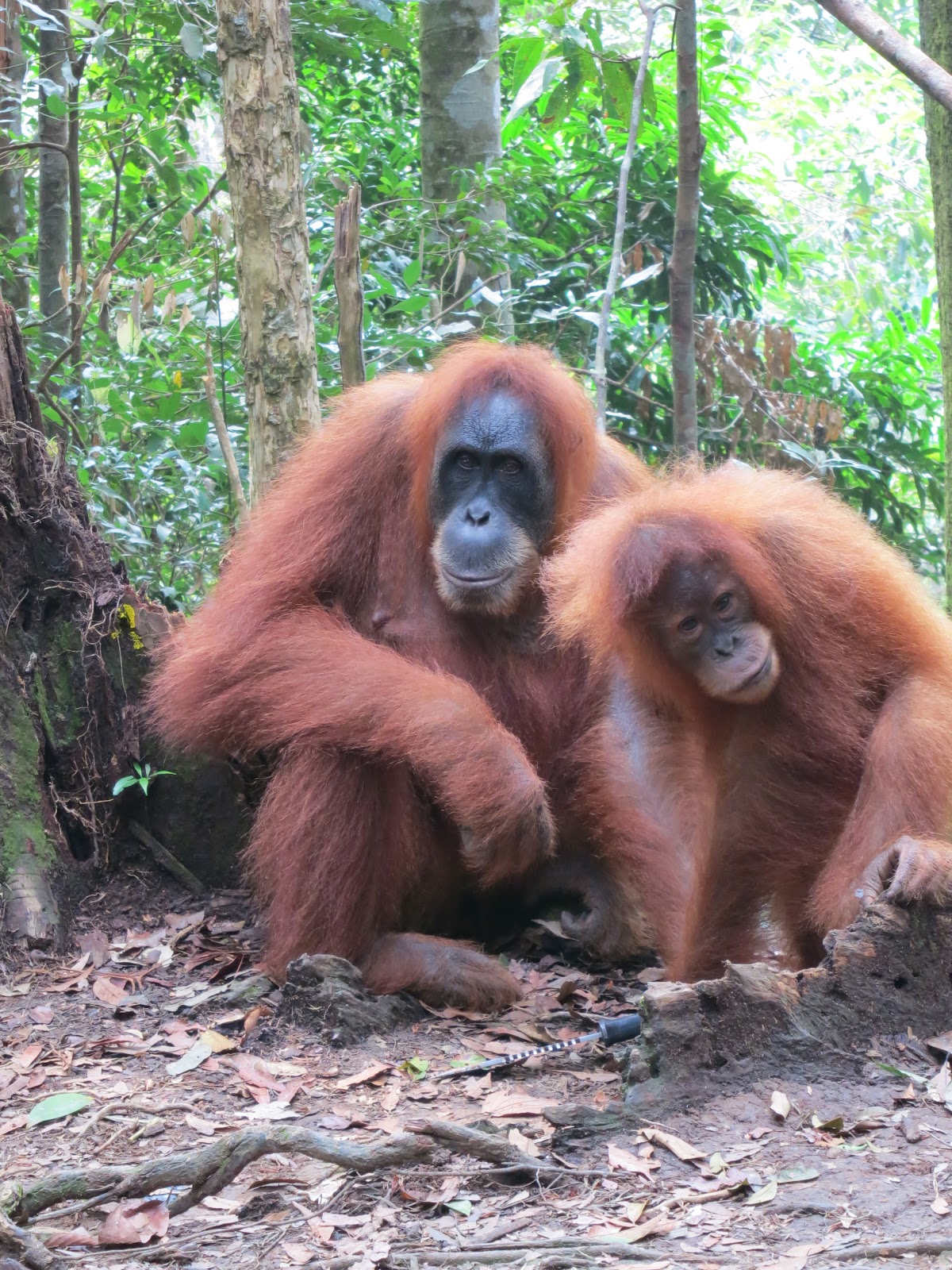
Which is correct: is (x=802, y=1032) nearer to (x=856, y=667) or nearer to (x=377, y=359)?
(x=856, y=667)

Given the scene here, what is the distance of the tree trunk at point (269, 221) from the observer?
12.3 ft

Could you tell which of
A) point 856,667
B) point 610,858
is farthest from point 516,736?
point 856,667

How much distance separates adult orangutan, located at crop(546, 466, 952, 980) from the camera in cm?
249

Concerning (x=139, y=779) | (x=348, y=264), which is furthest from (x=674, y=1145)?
(x=348, y=264)

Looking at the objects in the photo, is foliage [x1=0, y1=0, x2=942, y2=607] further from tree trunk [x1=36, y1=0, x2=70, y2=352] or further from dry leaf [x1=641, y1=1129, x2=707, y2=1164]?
dry leaf [x1=641, y1=1129, x2=707, y2=1164]

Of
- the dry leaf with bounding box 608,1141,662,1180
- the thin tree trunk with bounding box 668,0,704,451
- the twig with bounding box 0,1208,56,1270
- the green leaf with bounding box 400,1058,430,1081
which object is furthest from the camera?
the thin tree trunk with bounding box 668,0,704,451

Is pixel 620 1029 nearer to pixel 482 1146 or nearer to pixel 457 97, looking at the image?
pixel 482 1146

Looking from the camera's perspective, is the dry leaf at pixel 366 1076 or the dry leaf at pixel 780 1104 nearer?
the dry leaf at pixel 780 1104

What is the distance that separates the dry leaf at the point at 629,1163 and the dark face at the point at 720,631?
2.98 feet

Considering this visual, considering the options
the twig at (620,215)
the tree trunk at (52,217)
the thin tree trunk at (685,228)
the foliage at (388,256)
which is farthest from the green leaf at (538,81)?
the tree trunk at (52,217)

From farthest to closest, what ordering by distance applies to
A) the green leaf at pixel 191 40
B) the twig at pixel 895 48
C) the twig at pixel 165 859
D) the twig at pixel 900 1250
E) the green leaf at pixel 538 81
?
the green leaf at pixel 191 40, the green leaf at pixel 538 81, the twig at pixel 165 859, the twig at pixel 895 48, the twig at pixel 900 1250

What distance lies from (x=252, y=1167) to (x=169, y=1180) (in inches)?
7.8

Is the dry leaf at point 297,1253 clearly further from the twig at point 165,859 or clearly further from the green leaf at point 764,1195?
the twig at point 165,859

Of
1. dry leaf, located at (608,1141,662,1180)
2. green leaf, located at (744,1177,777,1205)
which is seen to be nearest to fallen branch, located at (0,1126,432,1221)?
dry leaf, located at (608,1141,662,1180)
